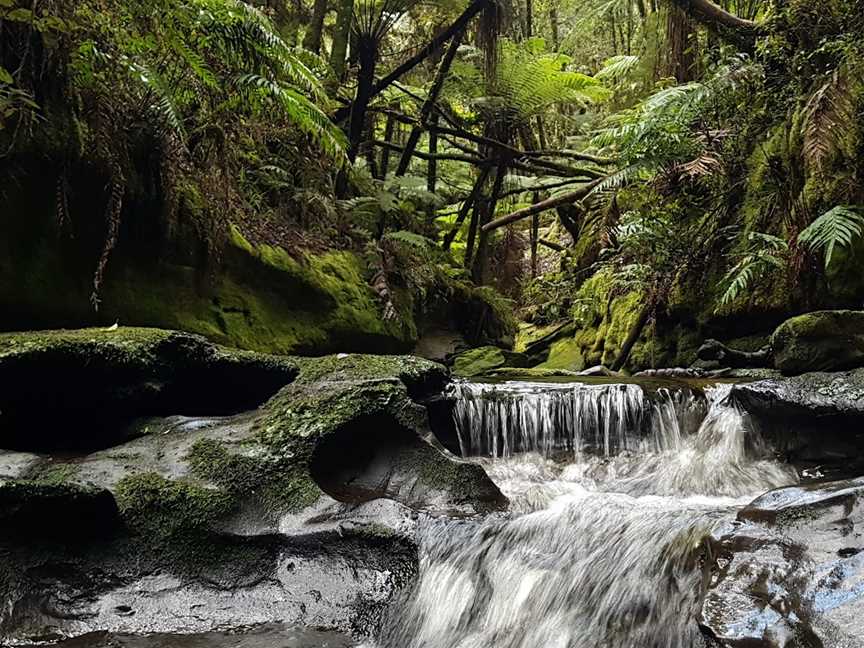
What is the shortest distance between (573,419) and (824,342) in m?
1.98

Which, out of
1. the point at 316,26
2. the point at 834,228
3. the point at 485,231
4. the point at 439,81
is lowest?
the point at 834,228

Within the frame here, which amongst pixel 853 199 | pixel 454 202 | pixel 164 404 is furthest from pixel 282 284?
pixel 454 202

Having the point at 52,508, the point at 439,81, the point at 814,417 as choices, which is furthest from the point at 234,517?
the point at 439,81

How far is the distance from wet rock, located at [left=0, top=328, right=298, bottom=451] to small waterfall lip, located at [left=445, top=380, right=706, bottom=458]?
1.75m

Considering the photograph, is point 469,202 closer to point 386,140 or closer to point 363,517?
point 386,140

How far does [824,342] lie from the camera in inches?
191

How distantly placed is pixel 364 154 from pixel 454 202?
2.16 m

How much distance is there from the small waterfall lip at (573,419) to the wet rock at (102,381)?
175cm

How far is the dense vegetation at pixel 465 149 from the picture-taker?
14.0ft

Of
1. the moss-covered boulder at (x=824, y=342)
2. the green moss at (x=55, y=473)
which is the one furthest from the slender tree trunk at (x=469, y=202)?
the green moss at (x=55, y=473)

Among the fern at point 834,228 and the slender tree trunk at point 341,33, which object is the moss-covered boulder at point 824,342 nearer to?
the fern at point 834,228

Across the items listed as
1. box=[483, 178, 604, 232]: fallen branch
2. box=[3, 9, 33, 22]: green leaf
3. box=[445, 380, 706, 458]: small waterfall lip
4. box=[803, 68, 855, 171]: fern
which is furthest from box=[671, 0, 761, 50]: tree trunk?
box=[3, 9, 33, 22]: green leaf

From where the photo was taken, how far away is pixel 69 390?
3.55m

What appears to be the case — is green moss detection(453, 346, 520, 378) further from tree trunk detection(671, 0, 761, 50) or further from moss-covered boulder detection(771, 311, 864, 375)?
tree trunk detection(671, 0, 761, 50)
